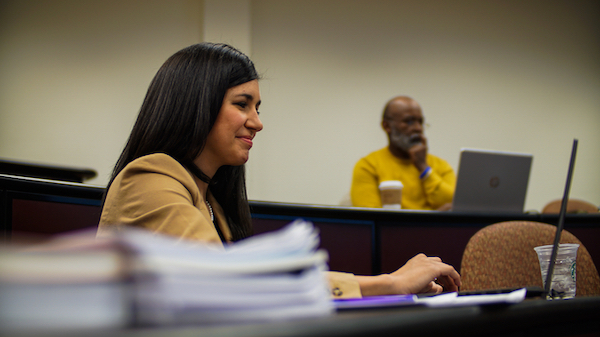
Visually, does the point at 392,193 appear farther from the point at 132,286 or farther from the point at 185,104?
the point at 132,286

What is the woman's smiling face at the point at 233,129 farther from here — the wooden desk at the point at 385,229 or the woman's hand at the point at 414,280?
the wooden desk at the point at 385,229

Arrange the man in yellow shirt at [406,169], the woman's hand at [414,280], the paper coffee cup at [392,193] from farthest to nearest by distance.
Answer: the man in yellow shirt at [406,169]
the paper coffee cup at [392,193]
the woman's hand at [414,280]

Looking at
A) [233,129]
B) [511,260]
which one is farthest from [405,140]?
[233,129]

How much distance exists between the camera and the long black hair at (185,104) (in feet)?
3.39

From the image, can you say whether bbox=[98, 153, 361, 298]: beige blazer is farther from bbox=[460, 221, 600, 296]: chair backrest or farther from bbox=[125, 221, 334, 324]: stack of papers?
bbox=[460, 221, 600, 296]: chair backrest

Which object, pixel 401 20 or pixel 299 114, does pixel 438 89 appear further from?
pixel 299 114

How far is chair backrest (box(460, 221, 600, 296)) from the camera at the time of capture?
1.16 metres

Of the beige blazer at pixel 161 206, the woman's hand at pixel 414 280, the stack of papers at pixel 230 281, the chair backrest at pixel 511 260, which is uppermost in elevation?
the stack of papers at pixel 230 281

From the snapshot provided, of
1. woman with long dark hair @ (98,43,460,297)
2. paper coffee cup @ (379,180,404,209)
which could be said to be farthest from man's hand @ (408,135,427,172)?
woman with long dark hair @ (98,43,460,297)

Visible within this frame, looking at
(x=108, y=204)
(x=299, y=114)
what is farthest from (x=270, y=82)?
(x=108, y=204)

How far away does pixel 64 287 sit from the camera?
0.85 ft

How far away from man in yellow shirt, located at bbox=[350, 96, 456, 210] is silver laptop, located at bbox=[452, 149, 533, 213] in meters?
0.59

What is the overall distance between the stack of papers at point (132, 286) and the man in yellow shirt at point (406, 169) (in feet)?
8.50

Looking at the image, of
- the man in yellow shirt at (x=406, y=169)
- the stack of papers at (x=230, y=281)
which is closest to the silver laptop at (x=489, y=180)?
the man in yellow shirt at (x=406, y=169)
